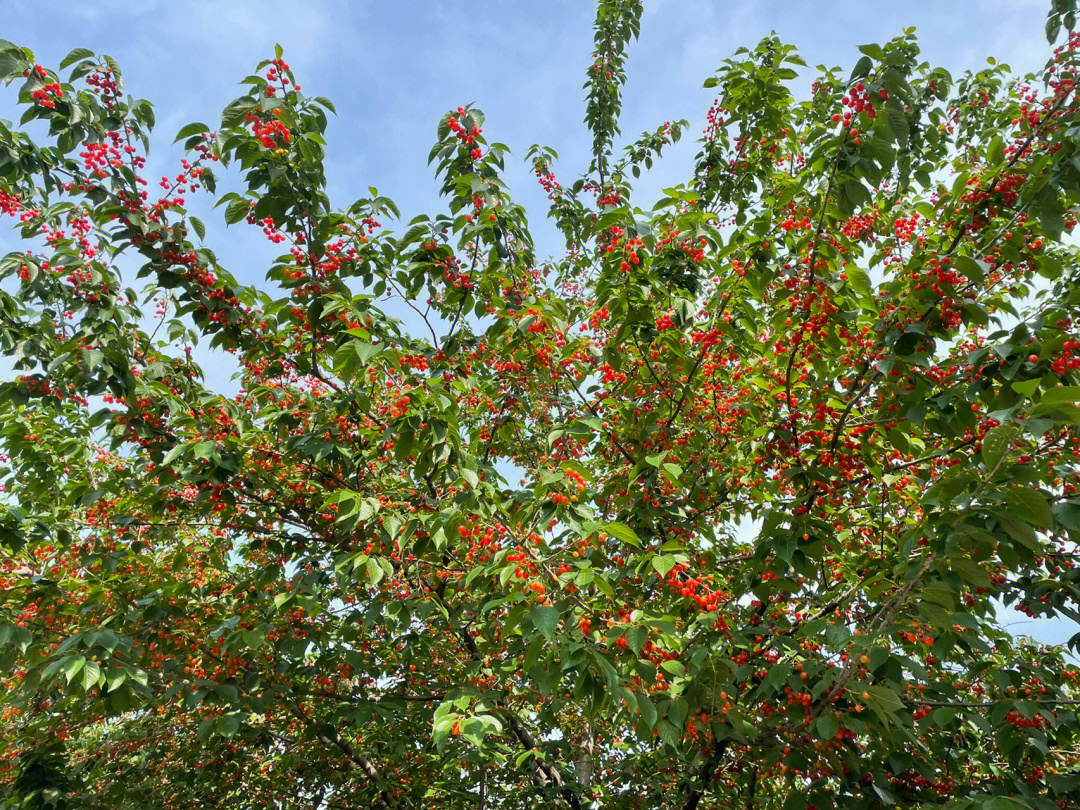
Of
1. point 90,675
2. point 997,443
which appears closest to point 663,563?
point 997,443

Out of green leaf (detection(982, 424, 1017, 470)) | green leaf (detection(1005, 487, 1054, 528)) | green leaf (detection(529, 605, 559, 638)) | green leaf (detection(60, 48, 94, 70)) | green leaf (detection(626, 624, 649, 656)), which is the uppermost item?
green leaf (detection(60, 48, 94, 70))

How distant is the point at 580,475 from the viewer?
11.2 ft

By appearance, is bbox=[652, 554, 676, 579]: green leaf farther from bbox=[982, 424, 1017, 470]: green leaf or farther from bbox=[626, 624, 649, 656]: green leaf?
bbox=[982, 424, 1017, 470]: green leaf

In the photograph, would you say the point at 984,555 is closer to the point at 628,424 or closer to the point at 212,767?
the point at 628,424

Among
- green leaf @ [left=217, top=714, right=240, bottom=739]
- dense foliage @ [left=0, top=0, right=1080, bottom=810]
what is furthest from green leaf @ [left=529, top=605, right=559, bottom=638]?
green leaf @ [left=217, top=714, right=240, bottom=739]

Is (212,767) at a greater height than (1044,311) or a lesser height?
lesser

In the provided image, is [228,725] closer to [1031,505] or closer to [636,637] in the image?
[636,637]

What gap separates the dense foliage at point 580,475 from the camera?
3.24 m

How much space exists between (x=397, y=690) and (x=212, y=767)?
62.5 inches

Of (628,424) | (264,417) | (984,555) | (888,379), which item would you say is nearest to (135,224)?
(264,417)

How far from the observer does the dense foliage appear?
3.24m

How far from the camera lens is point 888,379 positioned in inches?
144

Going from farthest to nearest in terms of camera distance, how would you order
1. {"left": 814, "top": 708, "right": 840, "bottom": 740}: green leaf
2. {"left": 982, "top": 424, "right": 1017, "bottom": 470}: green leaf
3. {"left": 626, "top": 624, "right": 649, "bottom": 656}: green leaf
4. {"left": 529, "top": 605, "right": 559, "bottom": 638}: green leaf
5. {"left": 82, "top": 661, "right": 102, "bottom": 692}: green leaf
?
{"left": 82, "top": 661, "right": 102, "bottom": 692}: green leaf, {"left": 814, "top": 708, "right": 840, "bottom": 740}: green leaf, {"left": 626, "top": 624, "right": 649, "bottom": 656}: green leaf, {"left": 529, "top": 605, "right": 559, "bottom": 638}: green leaf, {"left": 982, "top": 424, "right": 1017, "bottom": 470}: green leaf

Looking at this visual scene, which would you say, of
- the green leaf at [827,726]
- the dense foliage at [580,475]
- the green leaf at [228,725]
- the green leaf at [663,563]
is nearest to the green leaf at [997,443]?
the dense foliage at [580,475]
